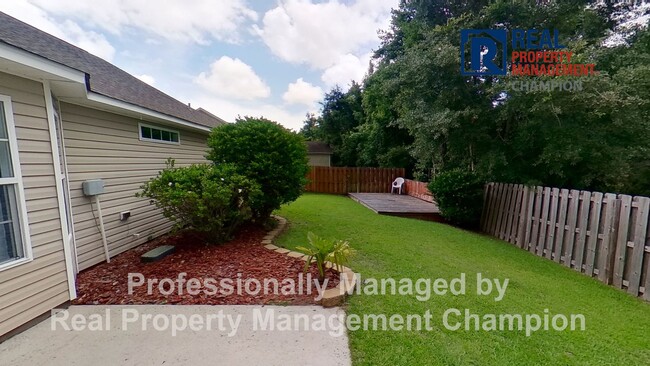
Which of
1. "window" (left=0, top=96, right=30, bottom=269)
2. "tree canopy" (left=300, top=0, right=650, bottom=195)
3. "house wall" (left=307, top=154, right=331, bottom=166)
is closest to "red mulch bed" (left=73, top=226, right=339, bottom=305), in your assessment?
"window" (left=0, top=96, right=30, bottom=269)

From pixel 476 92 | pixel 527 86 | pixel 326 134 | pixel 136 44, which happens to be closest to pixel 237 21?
pixel 136 44

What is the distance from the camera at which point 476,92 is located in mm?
7039

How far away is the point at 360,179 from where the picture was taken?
47.7ft

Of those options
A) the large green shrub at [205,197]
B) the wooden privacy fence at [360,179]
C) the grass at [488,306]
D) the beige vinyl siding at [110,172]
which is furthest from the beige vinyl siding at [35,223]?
the wooden privacy fence at [360,179]

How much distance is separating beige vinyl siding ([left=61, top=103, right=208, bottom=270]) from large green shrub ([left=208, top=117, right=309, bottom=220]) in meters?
1.31

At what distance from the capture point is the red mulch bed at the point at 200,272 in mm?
2889

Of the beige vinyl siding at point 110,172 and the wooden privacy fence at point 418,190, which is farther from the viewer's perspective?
the wooden privacy fence at point 418,190

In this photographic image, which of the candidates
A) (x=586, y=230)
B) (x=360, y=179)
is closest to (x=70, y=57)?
(x=586, y=230)

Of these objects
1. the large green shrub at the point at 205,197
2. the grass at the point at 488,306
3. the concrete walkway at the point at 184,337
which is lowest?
the grass at the point at 488,306

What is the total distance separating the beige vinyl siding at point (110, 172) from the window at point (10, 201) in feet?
4.75

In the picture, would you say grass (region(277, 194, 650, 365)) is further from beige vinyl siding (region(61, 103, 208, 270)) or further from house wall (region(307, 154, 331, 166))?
house wall (region(307, 154, 331, 166))

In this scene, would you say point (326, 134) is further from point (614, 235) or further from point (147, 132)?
point (614, 235)

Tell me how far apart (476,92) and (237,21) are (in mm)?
7192

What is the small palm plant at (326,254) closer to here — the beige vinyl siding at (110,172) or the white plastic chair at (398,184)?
the beige vinyl siding at (110,172)
